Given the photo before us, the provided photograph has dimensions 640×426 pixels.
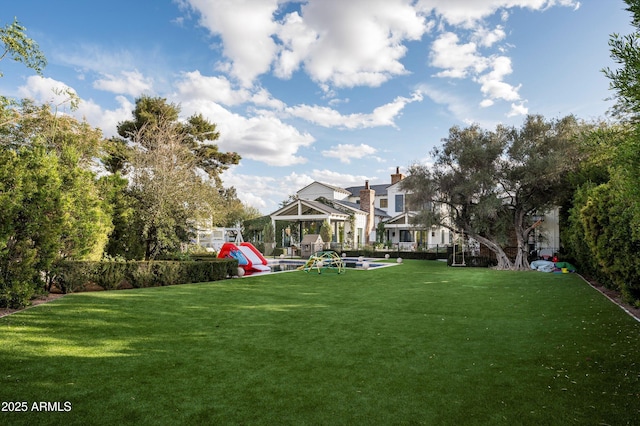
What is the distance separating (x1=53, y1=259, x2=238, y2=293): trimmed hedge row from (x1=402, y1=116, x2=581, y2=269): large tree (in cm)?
1330

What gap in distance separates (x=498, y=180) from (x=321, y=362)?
1858 cm

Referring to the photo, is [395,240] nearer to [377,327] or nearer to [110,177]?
[110,177]

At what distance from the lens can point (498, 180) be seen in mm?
20047

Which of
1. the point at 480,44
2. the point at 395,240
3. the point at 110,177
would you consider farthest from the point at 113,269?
the point at 395,240

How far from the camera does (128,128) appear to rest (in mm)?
28344

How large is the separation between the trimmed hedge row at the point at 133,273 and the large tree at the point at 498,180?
13.3m

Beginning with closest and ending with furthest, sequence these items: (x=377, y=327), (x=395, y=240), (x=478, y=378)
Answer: (x=478, y=378) < (x=377, y=327) < (x=395, y=240)

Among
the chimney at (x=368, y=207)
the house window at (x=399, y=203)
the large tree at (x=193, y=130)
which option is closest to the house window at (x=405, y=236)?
the house window at (x=399, y=203)

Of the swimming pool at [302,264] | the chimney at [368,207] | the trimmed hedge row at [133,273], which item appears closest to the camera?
the trimmed hedge row at [133,273]

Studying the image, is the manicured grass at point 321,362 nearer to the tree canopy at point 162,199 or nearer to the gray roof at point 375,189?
the tree canopy at point 162,199

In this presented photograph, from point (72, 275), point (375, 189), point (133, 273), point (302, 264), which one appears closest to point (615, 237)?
point (133, 273)

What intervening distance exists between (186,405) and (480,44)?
17545 millimetres

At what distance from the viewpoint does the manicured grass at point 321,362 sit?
3.53m

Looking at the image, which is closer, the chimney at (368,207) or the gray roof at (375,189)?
the chimney at (368,207)
